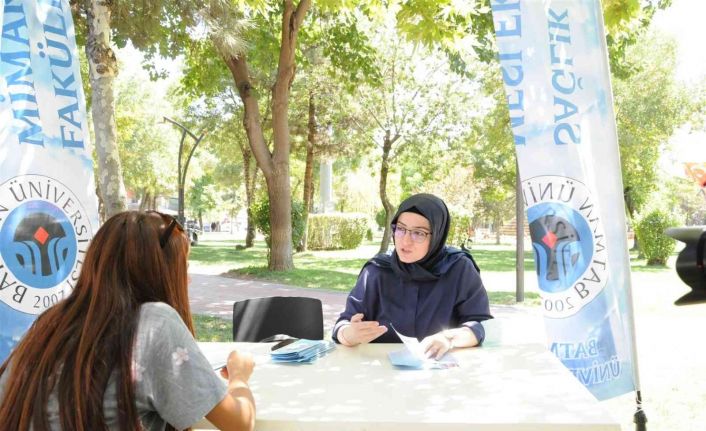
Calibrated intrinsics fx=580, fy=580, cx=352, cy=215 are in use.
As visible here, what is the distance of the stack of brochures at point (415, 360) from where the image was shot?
2463 mm

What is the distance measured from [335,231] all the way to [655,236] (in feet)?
41.0

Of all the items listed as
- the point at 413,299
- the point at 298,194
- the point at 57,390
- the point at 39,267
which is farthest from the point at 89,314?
the point at 298,194

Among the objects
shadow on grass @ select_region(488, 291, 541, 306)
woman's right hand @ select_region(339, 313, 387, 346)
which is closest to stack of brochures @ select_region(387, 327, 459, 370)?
woman's right hand @ select_region(339, 313, 387, 346)

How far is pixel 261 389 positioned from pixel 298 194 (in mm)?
37835

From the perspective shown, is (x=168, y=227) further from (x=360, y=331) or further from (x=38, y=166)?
(x=38, y=166)

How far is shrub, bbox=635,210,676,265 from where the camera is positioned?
57.3ft

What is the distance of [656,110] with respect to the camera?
73.7ft

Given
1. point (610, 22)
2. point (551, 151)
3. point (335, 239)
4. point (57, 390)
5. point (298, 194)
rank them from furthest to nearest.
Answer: point (298, 194), point (335, 239), point (610, 22), point (551, 151), point (57, 390)

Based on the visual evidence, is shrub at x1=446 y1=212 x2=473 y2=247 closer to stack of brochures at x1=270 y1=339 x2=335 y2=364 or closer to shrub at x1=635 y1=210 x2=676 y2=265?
shrub at x1=635 y1=210 x2=676 y2=265

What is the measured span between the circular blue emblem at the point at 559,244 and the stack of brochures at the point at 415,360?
1374 millimetres

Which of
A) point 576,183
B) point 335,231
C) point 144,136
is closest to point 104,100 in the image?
point 576,183

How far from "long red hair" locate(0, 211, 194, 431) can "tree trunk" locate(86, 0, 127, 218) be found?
3528 millimetres

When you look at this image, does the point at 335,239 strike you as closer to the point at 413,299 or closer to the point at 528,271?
the point at 528,271

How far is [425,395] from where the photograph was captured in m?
2.09
